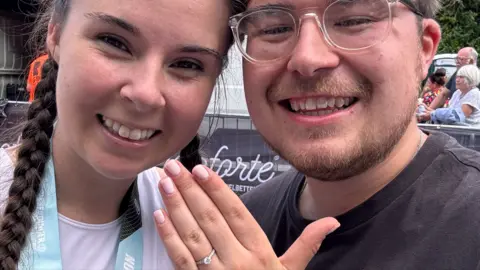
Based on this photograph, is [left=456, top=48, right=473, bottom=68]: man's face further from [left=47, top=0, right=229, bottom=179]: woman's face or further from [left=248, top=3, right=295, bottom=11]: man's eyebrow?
[left=47, top=0, right=229, bottom=179]: woman's face

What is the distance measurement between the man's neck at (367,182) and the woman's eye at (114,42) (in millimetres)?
812

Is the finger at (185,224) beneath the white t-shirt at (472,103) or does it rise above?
above

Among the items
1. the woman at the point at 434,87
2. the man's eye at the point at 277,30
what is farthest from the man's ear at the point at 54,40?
the woman at the point at 434,87

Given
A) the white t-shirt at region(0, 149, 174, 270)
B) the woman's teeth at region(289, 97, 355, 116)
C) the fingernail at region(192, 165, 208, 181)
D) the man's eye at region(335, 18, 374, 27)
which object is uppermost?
the man's eye at region(335, 18, 374, 27)

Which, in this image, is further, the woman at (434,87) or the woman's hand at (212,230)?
the woman at (434,87)

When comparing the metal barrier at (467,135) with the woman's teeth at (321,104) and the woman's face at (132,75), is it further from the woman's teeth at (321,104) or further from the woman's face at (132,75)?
the woman's face at (132,75)

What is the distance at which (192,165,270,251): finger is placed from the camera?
1.24 meters

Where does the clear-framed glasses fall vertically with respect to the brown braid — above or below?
above

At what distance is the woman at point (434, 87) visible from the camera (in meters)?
8.13

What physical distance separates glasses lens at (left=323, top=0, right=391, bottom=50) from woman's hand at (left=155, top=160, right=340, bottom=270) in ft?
1.85

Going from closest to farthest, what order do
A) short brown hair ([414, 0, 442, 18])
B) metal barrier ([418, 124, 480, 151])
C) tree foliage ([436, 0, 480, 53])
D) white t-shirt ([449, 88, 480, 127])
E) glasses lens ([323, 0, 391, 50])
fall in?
glasses lens ([323, 0, 391, 50]) < short brown hair ([414, 0, 442, 18]) < metal barrier ([418, 124, 480, 151]) < white t-shirt ([449, 88, 480, 127]) < tree foliage ([436, 0, 480, 53])

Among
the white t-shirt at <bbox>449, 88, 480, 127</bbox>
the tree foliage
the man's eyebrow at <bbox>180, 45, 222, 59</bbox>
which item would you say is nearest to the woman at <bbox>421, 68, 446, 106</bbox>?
the white t-shirt at <bbox>449, 88, 480, 127</bbox>

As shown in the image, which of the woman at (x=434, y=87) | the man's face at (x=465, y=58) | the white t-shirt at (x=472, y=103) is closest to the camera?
the white t-shirt at (x=472, y=103)

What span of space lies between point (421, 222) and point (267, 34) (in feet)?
2.50
